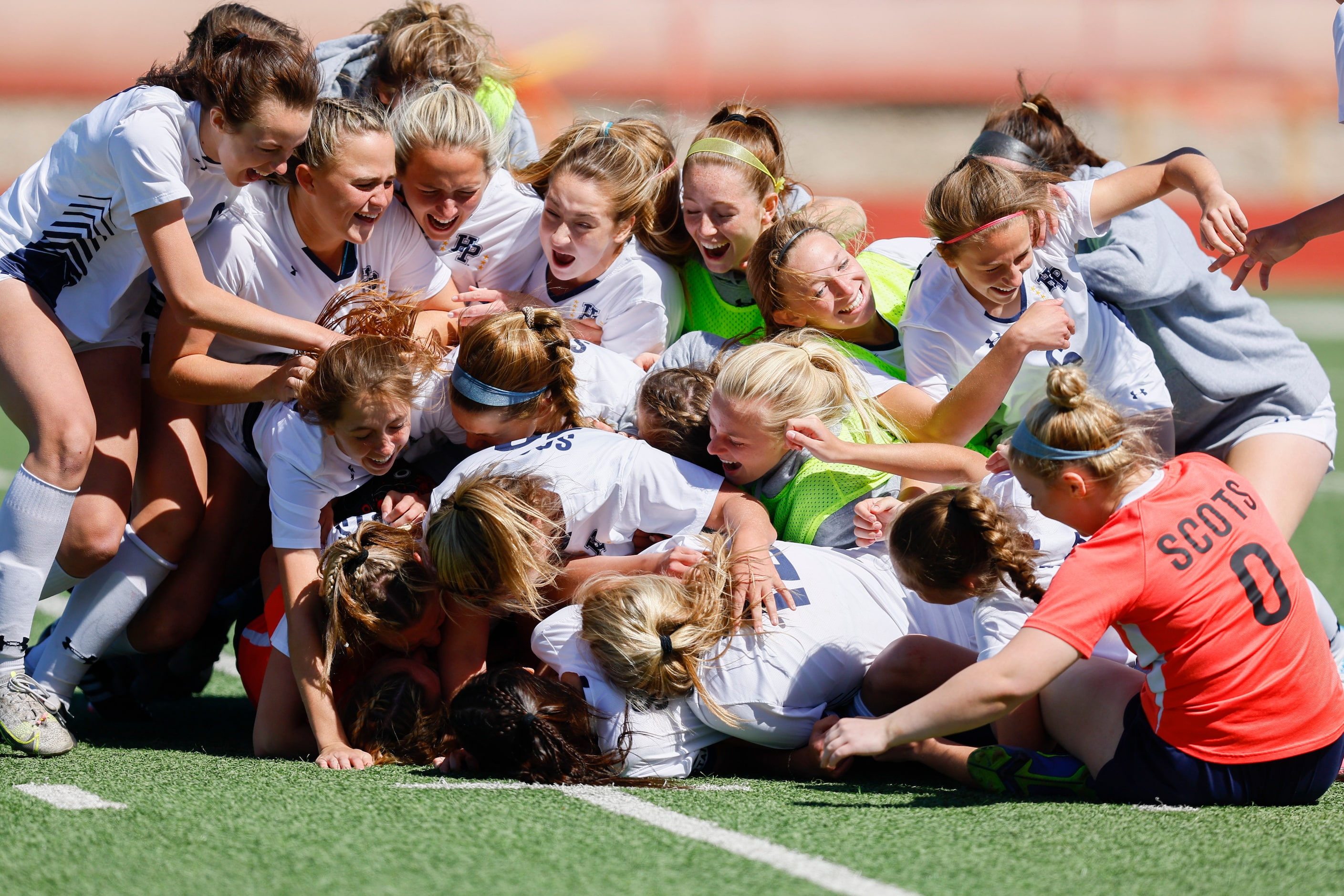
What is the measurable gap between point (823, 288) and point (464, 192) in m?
1.24

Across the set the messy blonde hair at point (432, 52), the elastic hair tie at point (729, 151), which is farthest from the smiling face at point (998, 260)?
the messy blonde hair at point (432, 52)

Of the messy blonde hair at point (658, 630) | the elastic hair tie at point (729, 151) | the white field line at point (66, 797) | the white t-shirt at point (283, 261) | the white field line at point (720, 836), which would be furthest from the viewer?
the elastic hair tie at point (729, 151)

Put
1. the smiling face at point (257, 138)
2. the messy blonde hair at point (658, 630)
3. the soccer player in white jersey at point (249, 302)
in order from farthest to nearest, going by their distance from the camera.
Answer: the soccer player in white jersey at point (249, 302) → the smiling face at point (257, 138) → the messy blonde hair at point (658, 630)

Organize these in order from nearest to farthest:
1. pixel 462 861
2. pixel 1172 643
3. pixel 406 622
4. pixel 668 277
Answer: pixel 462 861 → pixel 1172 643 → pixel 406 622 → pixel 668 277

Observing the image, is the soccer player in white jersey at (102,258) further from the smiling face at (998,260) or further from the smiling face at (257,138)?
the smiling face at (998,260)

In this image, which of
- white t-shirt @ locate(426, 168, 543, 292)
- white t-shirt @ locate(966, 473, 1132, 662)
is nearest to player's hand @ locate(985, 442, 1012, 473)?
white t-shirt @ locate(966, 473, 1132, 662)

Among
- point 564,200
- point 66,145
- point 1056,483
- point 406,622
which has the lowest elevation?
point 406,622

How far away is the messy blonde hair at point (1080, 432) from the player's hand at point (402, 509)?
1857 mm

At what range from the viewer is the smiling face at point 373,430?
360 centimetres

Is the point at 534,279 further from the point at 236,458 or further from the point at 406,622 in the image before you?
the point at 406,622

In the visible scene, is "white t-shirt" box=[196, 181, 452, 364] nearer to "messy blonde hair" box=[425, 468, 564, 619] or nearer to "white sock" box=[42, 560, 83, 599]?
"white sock" box=[42, 560, 83, 599]

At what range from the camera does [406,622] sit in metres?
3.56

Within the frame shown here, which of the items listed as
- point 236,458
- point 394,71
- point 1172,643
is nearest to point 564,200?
point 394,71

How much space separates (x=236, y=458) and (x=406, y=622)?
116 centimetres
